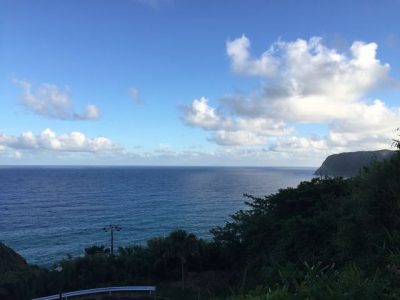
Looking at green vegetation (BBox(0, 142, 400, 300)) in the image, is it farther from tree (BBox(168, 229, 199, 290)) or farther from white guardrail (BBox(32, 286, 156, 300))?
white guardrail (BBox(32, 286, 156, 300))

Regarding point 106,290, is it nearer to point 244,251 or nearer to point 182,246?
point 182,246

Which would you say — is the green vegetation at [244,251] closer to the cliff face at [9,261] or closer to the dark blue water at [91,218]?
the cliff face at [9,261]

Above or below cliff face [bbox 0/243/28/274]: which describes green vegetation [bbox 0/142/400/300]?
above

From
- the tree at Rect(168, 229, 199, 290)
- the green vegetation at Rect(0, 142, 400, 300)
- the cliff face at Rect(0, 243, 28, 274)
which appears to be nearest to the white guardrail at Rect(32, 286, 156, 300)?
the green vegetation at Rect(0, 142, 400, 300)

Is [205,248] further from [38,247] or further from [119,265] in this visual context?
[38,247]

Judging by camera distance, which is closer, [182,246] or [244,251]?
[182,246]

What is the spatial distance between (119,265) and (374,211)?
23.6m

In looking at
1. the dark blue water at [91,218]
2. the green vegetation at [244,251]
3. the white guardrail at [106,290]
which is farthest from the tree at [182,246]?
the dark blue water at [91,218]

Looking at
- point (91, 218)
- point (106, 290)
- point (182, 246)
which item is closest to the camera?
point (106, 290)

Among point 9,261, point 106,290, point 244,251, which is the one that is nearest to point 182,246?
point 244,251

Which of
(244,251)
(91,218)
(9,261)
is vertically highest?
(244,251)

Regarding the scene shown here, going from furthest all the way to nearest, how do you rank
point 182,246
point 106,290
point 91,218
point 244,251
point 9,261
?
point 91,218, point 9,261, point 244,251, point 182,246, point 106,290

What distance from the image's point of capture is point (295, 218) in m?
29.2

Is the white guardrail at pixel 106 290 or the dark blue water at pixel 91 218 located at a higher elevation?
the white guardrail at pixel 106 290
